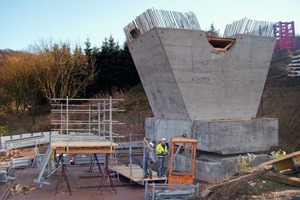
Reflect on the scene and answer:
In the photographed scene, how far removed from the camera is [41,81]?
34500 mm

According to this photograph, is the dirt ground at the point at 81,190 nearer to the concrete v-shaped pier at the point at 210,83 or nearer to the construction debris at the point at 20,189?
the construction debris at the point at 20,189

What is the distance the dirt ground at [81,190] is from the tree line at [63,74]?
59.0ft

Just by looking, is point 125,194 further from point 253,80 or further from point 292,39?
point 292,39

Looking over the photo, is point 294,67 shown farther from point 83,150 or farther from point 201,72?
point 83,150

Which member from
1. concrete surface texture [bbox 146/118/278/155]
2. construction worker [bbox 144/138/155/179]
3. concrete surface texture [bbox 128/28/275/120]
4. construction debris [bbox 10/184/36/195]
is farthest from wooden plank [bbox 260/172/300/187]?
construction debris [bbox 10/184/36/195]

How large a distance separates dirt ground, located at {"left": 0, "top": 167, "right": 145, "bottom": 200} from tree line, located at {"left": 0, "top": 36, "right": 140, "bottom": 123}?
18.0m

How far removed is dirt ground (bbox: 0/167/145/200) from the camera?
12.3 meters

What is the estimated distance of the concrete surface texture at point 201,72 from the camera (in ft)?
40.0

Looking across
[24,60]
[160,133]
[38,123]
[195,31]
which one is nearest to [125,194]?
[160,133]

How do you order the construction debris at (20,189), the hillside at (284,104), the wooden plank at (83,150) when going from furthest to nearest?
the hillside at (284,104) → the construction debris at (20,189) → the wooden plank at (83,150)

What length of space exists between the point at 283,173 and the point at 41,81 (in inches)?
1125

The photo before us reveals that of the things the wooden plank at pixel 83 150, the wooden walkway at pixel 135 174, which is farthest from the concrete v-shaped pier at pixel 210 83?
the wooden plank at pixel 83 150

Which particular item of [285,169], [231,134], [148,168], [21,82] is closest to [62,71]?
[21,82]

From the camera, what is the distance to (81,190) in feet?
43.9
